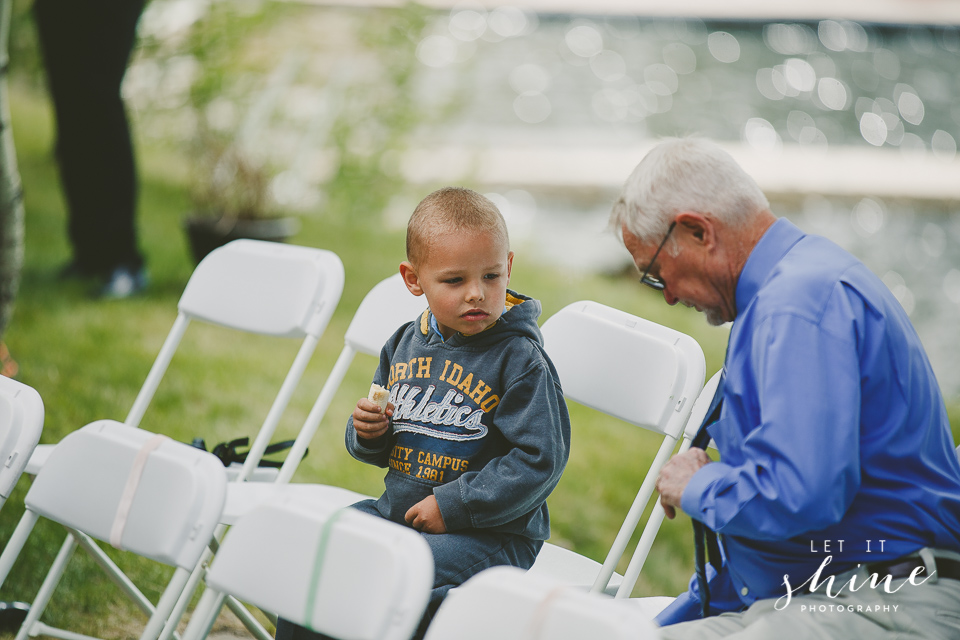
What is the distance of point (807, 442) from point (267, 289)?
1.85 meters

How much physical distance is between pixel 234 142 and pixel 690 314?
3.83 meters

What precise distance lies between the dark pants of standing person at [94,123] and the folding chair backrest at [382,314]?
132 inches

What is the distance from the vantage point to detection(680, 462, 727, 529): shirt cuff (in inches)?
64.6

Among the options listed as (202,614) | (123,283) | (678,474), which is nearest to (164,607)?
(202,614)

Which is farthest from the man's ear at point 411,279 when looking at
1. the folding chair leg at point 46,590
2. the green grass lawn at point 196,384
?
the green grass lawn at point 196,384

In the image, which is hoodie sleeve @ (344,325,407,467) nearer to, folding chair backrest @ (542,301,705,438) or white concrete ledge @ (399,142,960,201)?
folding chair backrest @ (542,301,705,438)

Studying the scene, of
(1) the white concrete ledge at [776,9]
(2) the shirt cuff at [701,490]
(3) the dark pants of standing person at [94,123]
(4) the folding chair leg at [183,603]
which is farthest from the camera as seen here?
(1) the white concrete ledge at [776,9]

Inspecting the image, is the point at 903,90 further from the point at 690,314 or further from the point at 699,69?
the point at 690,314

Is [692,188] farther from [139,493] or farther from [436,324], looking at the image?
[139,493]

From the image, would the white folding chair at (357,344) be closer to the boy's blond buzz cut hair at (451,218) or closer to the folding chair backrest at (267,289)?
the folding chair backrest at (267,289)

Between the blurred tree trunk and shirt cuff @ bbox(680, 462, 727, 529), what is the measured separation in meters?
2.82

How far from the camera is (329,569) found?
1380 millimetres

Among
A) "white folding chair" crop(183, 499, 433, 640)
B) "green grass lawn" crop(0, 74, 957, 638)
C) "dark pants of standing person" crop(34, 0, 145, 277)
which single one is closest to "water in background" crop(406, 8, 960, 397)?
"green grass lawn" crop(0, 74, 957, 638)

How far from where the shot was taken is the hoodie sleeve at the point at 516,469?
6.22ft
